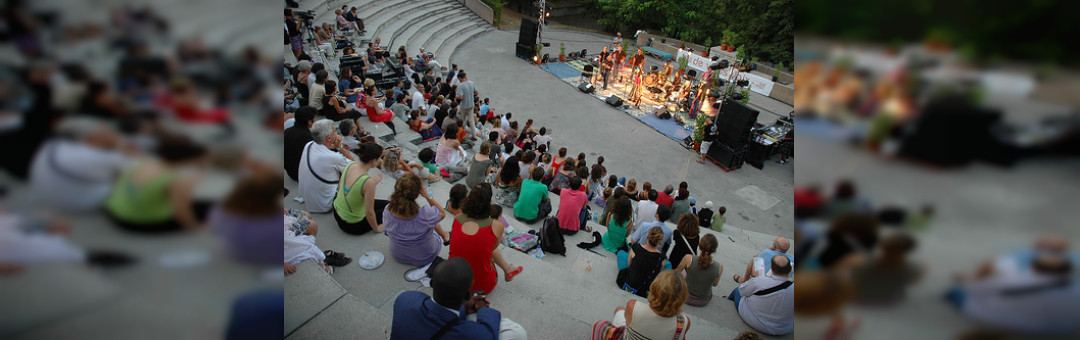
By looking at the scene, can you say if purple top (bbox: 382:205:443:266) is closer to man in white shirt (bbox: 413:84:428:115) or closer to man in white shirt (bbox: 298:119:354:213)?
man in white shirt (bbox: 298:119:354:213)

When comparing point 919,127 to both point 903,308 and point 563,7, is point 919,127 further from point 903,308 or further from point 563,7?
point 563,7

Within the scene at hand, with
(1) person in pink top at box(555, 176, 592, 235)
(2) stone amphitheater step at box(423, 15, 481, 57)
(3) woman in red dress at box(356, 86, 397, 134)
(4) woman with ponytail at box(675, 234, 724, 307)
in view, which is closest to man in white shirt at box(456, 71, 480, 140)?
(3) woman in red dress at box(356, 86, 397, 134)

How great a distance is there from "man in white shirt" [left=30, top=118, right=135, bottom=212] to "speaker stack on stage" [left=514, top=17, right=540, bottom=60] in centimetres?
2038

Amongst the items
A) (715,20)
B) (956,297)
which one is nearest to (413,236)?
(956,297)

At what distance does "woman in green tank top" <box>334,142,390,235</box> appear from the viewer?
177 inches

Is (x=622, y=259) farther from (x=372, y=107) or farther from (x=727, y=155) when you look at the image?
(x=727, y=155)

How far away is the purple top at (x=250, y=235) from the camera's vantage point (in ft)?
2.12

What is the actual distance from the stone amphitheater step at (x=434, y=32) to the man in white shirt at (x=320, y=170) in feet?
47.1

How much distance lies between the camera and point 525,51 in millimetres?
20938

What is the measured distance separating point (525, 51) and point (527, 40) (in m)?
0.46

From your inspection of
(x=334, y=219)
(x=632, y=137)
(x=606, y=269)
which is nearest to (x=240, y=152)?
(x=334, y=219)

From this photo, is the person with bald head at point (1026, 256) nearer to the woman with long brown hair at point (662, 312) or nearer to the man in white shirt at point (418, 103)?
the woman with long brown hair at point (662, 312)

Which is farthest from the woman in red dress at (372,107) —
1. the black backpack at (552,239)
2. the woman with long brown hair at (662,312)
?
the woman with long brown hair at (662,312)

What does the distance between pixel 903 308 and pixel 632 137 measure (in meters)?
13.7
